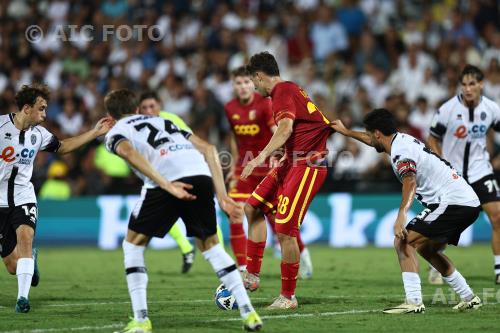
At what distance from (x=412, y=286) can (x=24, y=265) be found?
4188mm

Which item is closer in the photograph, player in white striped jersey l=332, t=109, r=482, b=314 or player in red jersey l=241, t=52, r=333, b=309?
player in white striped jersey l=332, t=109, r=482, b=314

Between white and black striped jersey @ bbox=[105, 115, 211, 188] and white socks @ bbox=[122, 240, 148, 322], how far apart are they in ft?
1.98

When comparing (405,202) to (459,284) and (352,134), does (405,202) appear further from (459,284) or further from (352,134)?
(352,134)

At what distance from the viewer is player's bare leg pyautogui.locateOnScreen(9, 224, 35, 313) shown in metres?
10.2

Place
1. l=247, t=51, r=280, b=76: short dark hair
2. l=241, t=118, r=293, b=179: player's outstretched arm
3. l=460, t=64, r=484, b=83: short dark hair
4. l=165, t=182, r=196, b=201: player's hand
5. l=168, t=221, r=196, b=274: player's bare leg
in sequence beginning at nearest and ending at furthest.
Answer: l=165, t=182, r=196, b=201: player's hand → l=241, t=118, r=293, b=179: player's outstretched arm → l=247, t=51, r=280, b=76: short dark hair → l=460, t=64, r=484, b=83: short dark hair → l=168, t=221, r=196, b=274: player's bare leg

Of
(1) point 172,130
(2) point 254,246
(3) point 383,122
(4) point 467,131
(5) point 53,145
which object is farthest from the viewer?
(4) point 467,131

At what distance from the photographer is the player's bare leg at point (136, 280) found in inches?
330

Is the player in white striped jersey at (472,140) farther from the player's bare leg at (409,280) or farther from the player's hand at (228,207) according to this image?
the player's hand at (228,207)

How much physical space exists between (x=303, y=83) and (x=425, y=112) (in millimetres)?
3030

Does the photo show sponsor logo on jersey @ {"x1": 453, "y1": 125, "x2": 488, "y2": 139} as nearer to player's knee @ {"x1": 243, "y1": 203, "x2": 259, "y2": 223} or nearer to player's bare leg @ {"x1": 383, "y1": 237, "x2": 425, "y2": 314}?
player's knee @ {"x1": 243, "y1": 203, "x2": 259, "y2": 223}

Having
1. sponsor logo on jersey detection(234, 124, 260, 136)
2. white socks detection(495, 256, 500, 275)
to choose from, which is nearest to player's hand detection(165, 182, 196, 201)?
sponsor logo on jersey detection(234, 124, 260, 136)

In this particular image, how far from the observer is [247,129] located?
13695mm

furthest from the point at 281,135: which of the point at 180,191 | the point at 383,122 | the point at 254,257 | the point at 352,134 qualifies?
the point at 180,191
